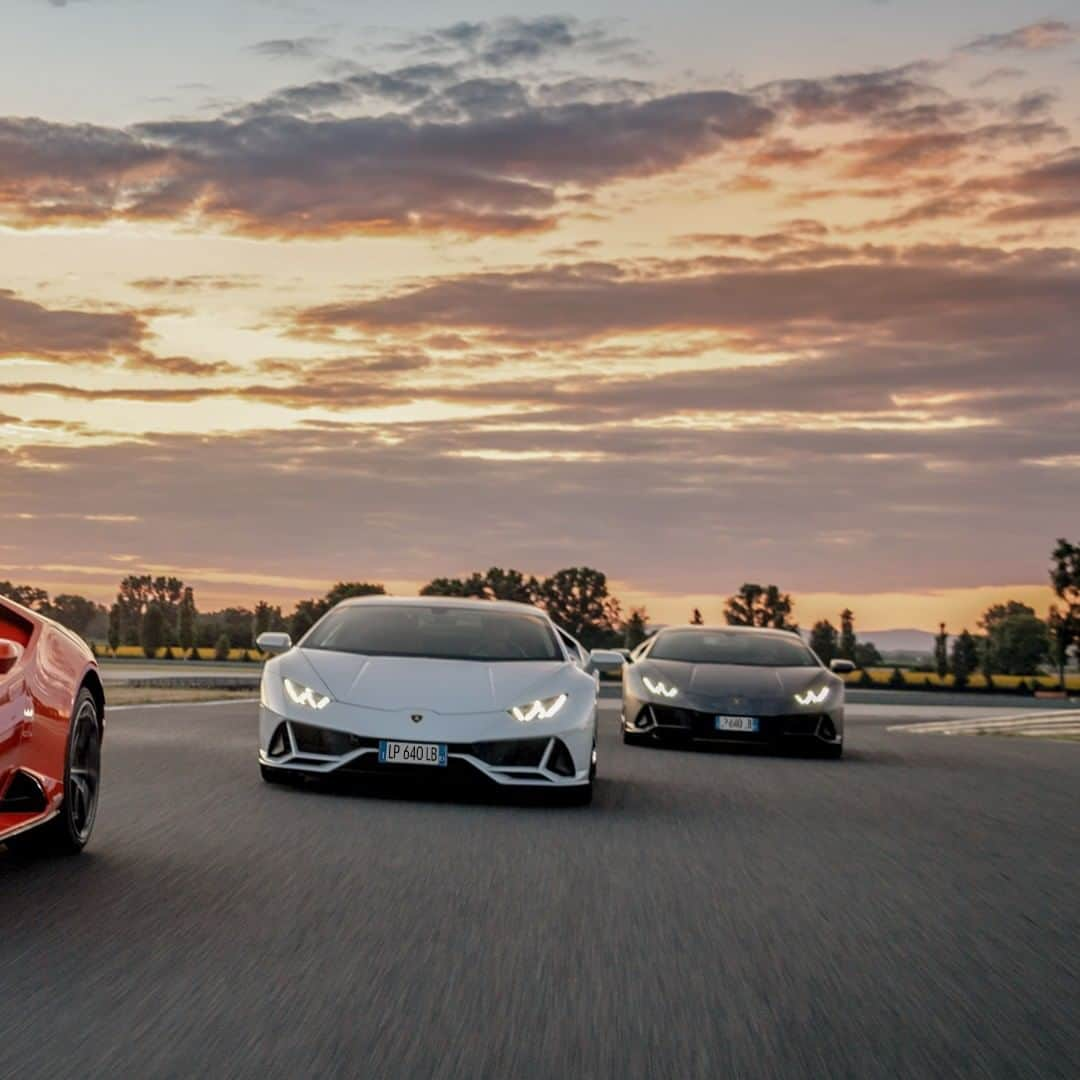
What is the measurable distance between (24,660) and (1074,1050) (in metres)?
4.91

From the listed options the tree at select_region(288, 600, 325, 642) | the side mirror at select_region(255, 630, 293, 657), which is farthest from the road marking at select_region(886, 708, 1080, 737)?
the tree at select_region(288, 600, 325, 642)

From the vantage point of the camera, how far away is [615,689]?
2815 inches

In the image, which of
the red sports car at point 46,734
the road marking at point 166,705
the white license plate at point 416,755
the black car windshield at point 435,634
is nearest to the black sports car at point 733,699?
the black car windshield at point 435,634

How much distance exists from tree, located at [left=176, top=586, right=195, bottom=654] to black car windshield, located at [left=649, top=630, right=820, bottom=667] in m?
112

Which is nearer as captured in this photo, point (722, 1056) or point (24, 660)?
point (722, 1056)

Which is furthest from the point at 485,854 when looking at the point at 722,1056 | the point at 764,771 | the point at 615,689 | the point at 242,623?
the point at 242,623

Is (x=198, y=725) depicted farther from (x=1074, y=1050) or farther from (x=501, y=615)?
(x=1074, y=1050)

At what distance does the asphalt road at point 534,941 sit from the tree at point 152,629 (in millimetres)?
139285

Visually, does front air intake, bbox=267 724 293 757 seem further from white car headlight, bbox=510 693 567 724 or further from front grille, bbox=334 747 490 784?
white car headlight, bbox=510 693 567 724

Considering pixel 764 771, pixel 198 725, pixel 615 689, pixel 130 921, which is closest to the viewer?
pixel 130 921

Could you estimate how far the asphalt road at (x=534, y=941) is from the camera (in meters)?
5.55

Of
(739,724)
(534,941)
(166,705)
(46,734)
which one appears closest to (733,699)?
(739,724)

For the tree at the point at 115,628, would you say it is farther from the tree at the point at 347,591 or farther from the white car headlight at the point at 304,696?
the white car headlight at the point at 304,696

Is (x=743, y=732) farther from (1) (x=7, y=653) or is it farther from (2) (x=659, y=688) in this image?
(1) (x=7, y=653)
